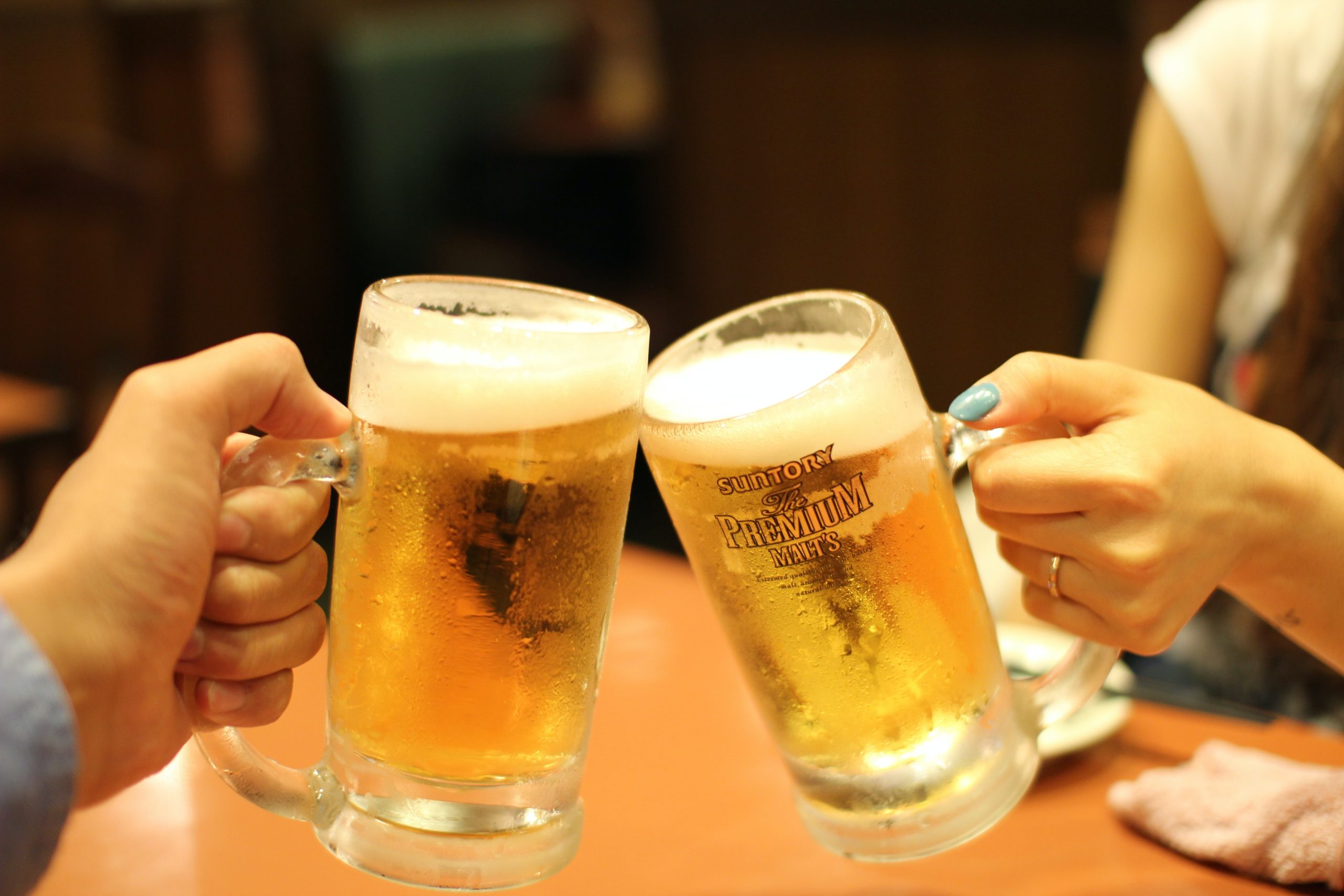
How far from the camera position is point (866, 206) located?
15.3 feet

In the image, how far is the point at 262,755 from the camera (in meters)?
0.69

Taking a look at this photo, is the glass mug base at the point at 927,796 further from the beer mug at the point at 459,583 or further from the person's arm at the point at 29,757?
the person's arm at the point at 29,757

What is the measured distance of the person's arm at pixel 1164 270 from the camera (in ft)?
4.75

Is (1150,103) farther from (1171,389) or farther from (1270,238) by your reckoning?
(1171,389)

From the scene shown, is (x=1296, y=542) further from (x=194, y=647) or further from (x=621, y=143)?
(x=621, y=143)

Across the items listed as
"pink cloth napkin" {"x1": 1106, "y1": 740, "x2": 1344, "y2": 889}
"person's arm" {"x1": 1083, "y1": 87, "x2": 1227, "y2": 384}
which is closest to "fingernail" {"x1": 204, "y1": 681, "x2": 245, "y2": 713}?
"pink cloth napkin" {"x1": 1106, "y1": 740, "x2": 1344, "y2": 889}

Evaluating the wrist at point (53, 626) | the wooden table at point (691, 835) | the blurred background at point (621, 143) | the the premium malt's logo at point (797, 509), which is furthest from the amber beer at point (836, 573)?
the blurred background at point (621, 143)

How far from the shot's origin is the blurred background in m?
4.27

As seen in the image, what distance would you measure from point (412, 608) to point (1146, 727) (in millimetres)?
656

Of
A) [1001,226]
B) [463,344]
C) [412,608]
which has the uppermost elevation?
[463,344]

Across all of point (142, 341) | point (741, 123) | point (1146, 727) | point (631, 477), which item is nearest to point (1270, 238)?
point (1146, 727)

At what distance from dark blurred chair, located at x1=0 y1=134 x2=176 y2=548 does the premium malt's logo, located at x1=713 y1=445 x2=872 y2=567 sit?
1.92 meters

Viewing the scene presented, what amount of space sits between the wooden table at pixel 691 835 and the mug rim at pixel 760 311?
28 cm

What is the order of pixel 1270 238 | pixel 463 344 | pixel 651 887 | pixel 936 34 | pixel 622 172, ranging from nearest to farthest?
pixel 463 344
pixel 651 887
pixel 1270 238
pixel 936 34
pixel 622 172
